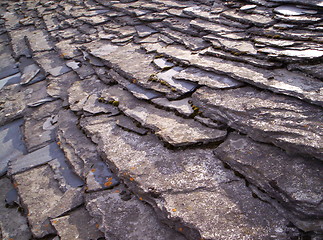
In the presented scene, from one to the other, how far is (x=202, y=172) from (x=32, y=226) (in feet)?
5.73

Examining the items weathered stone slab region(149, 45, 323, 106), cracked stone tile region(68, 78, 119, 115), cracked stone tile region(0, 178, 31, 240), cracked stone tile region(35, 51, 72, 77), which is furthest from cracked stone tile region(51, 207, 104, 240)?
cracked stone tile region(35, 51, 72, 77)

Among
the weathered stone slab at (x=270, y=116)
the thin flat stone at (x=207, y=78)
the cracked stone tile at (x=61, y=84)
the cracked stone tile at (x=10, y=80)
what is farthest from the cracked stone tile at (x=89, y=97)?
the cracked stone tile at (x=10, y=80)

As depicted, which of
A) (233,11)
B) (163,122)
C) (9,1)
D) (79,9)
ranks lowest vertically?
(9,1)

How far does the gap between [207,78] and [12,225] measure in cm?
269

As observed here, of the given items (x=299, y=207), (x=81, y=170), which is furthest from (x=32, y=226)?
(x=299, y=207)

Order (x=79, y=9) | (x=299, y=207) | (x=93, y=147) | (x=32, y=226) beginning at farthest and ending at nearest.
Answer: (x=79, y=9)
(x=93, y=147)
(x=32, y=226)
(x=299, y=207)

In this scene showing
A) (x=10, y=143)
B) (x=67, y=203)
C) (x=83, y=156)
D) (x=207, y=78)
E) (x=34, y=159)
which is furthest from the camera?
(x=10, y=143)

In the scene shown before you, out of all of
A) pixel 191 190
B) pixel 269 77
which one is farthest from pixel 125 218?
pixel 269 77

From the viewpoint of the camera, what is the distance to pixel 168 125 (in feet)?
11.5

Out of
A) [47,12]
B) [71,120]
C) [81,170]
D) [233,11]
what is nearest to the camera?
[81,170]

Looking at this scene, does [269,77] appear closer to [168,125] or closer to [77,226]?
[168,125]

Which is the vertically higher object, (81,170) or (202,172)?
(202,172)

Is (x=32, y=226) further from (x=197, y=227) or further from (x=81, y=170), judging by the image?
(x=197, y=227)

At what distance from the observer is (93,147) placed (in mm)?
3807
